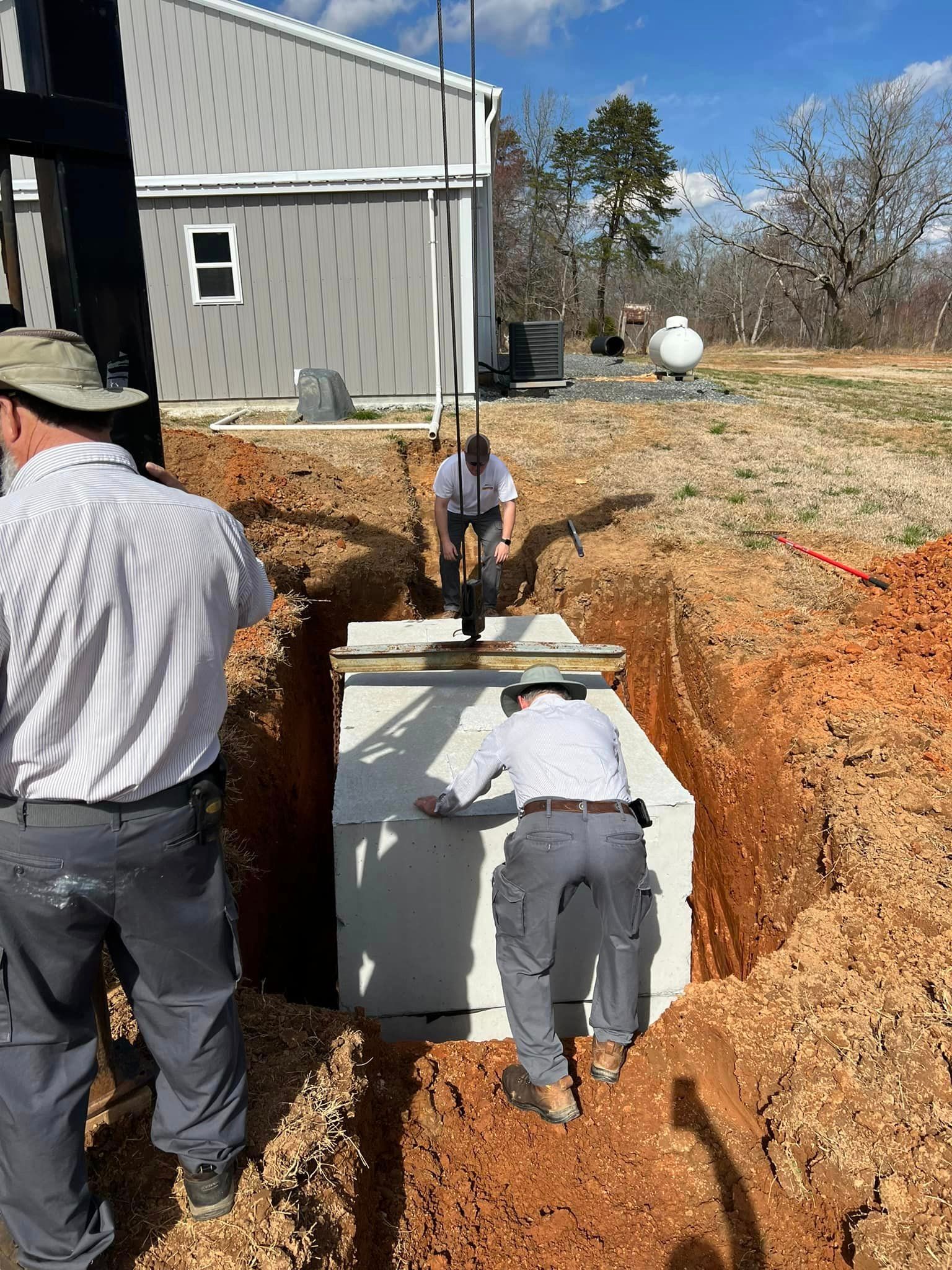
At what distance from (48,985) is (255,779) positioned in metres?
2.81

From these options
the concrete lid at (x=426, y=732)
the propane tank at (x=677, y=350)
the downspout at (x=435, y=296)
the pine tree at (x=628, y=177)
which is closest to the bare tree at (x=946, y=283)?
the pine tree at (x=628, y=177)

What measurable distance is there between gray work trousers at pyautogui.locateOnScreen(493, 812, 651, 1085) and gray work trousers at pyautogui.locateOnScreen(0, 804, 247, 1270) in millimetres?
1492

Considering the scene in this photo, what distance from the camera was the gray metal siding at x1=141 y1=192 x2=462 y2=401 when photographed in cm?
1370

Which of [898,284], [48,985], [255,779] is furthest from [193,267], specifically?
[898,284]

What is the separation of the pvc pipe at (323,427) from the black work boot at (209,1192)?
1097 cm

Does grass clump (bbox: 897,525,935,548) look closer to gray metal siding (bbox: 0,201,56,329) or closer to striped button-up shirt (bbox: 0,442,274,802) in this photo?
striped button-up shirt (bbox: 0,442,274,802)

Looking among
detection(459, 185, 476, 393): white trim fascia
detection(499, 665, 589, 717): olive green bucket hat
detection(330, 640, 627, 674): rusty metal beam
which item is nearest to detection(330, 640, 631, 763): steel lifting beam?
detection(330, 640, 627, 674): rusty metal beam

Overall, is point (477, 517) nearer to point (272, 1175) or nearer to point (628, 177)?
point (272, 1175)

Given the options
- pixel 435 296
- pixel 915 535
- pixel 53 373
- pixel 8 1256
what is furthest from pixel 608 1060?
pixel 435 296

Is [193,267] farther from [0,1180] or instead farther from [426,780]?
[0,1180]

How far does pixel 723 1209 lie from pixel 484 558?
18.5ft

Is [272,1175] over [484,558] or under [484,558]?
under

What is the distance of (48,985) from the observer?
6.63 ft

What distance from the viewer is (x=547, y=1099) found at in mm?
3609
